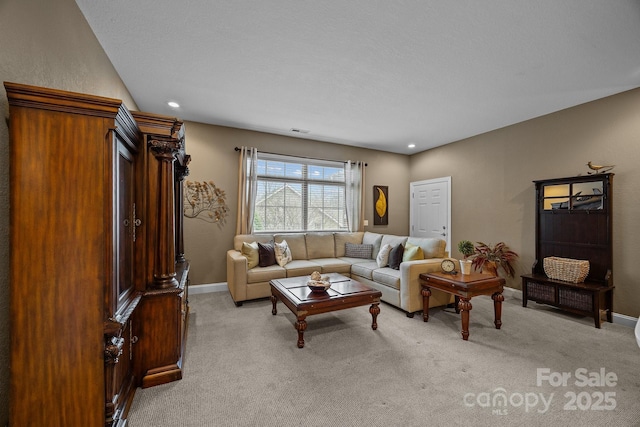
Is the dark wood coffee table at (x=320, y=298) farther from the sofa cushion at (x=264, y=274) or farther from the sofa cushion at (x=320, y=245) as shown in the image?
the sofa cushion at (x=320, y=245)

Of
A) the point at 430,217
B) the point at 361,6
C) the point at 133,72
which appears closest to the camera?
the point at 361,6

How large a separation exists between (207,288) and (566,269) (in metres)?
4.86

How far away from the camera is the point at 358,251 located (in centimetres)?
475

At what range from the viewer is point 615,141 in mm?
3186

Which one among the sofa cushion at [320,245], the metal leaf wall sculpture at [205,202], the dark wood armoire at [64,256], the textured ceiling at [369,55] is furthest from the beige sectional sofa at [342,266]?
the dark wood armoire at [64,256]

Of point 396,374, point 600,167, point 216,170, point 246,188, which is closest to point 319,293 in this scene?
point 396,374

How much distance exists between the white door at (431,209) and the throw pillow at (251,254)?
3.61m

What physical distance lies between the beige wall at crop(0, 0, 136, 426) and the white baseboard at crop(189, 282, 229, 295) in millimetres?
2903

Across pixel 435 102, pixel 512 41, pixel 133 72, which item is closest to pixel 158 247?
pixel 133 72

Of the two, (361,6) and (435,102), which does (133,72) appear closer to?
(361,6)

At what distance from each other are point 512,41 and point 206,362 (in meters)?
3.66

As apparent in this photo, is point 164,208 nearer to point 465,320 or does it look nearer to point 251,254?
point 251,254

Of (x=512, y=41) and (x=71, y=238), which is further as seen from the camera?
(x=512, y=41)

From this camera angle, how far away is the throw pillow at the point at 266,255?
12.8 ft
